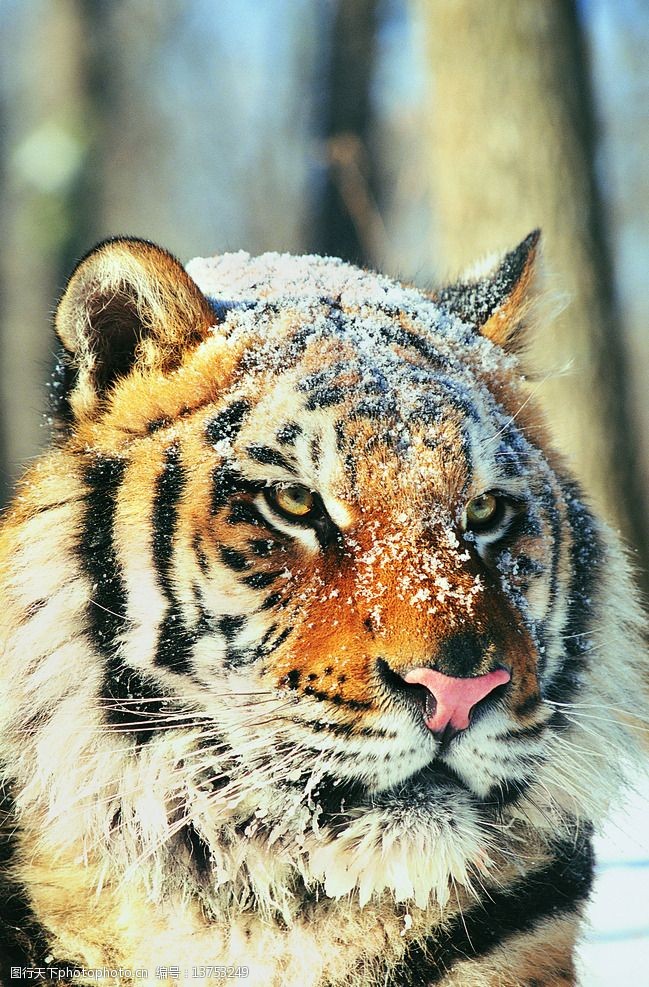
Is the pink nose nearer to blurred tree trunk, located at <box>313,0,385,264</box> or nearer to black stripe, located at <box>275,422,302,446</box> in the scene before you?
black stripe, located at <box>275,422,302,446</box>

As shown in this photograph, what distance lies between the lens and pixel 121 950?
238 cm

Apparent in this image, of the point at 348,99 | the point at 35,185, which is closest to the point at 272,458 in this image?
the point at 348,99

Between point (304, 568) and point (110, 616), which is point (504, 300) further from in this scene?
point (110, 616)

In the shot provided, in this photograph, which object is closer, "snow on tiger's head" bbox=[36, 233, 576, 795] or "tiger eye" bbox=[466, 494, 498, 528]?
"snow on tiger's head" bbox=[36, 233, 576, 795]

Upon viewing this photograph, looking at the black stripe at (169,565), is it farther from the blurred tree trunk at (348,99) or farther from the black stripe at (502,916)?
the blurred tree trunk at (348,99)

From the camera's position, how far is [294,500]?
2359 millimetres

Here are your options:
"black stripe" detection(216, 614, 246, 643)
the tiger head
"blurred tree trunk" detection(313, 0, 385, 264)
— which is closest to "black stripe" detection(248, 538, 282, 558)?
the tiger head

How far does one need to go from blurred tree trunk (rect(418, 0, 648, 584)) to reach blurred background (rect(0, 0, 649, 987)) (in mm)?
11

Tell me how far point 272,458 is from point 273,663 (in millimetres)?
462

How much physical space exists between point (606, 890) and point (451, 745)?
1138 mm

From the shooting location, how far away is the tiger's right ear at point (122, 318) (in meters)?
2.44

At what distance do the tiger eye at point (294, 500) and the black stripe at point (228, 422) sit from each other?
0.18 metres

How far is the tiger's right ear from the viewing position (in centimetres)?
244

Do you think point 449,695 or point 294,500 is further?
point 294,500
